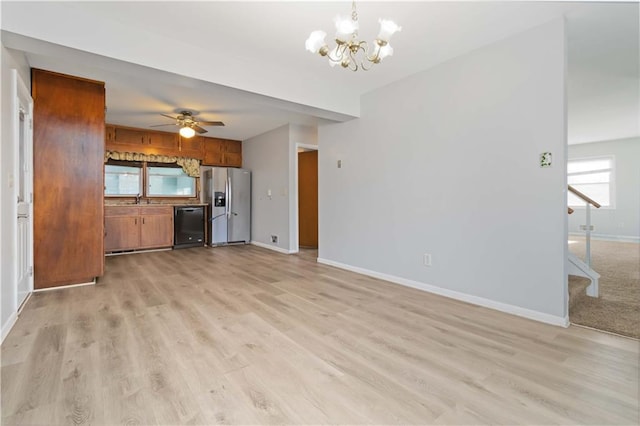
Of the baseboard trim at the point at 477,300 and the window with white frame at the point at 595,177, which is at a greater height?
the window with white frame at the point at 595,177

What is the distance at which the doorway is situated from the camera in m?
6.25

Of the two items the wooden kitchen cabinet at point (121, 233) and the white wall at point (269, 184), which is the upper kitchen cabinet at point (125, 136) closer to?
the wooden kitchen cabinet at point (121, 233)

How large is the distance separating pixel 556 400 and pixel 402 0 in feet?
8.59

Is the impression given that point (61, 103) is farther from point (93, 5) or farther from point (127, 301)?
point (127, 301)

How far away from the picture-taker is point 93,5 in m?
2.20

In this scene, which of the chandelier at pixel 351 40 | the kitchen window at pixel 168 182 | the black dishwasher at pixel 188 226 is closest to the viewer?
the chandelier at pixel 351 40

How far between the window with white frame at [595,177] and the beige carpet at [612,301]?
11.1ft

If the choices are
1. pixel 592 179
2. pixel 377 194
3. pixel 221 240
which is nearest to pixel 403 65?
pixel 377 194

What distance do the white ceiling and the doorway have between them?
2.44 m

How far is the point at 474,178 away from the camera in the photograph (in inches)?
113

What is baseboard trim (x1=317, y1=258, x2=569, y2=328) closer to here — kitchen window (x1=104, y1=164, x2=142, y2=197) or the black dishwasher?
the black dishwasher

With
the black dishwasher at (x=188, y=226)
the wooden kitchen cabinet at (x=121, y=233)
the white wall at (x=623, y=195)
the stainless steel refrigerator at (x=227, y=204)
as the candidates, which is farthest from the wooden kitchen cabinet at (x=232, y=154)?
the white wall at (x=623, y=195)

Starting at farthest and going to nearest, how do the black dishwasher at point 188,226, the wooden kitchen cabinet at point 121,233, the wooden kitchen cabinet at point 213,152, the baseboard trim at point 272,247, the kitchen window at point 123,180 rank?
the wooden kitchen cabinet at point 213,152, the black dishwasher at point 188,226, the kitchen window at point 123,180, the baseboard trim at point 272,247, the wooden kitchen cabinet at point 121,233

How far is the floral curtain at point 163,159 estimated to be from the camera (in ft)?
18.8
